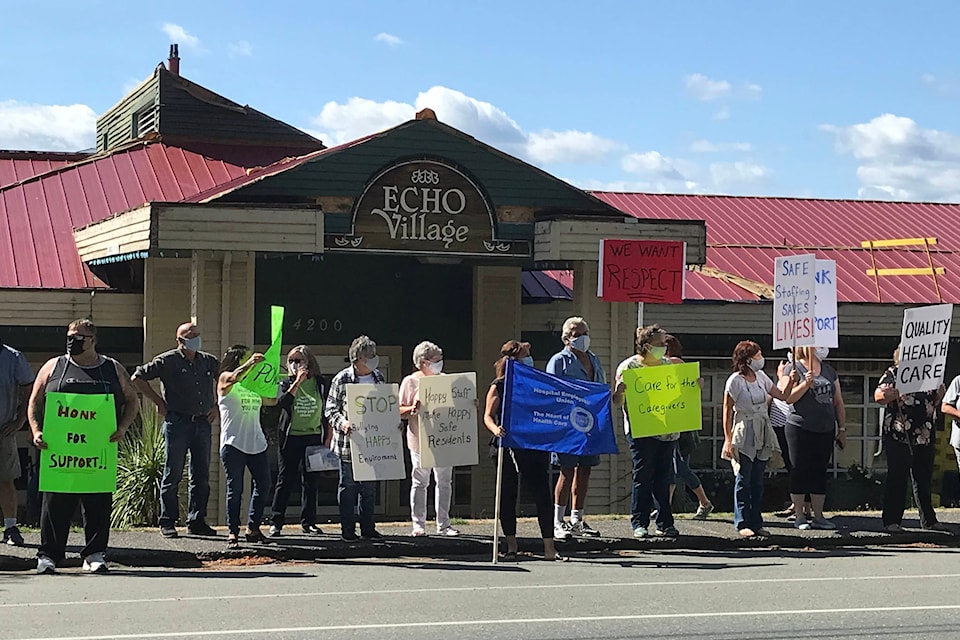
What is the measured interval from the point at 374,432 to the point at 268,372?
1.04 meters

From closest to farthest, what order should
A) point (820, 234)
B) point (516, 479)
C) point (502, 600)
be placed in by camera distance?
point (502, 600) < point (516, 479) < point (820, 234)

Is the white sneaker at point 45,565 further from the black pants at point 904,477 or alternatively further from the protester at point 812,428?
the black pants at point 904,477

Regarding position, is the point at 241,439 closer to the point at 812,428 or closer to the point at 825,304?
the point at 812,428

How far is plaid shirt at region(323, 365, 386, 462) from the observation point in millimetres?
12930

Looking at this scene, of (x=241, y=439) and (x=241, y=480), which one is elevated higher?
(x=241, y=439)

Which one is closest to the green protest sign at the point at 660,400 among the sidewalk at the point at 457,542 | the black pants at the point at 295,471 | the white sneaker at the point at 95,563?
the sidewalk at the point at 457,542

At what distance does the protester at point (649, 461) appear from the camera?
13672 mm

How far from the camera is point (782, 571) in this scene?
11812 millimetres

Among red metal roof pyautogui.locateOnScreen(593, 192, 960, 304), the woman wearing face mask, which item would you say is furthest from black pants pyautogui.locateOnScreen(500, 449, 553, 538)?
red metal roof pyautogui.locateOnScreen(593, 192, 960, 304)

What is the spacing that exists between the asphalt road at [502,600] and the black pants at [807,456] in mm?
1765

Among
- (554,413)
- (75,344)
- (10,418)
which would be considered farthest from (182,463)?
(554,413)

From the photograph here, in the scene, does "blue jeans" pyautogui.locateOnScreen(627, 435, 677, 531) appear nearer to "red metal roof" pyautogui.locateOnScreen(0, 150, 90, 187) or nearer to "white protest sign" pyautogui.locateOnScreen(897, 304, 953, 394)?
"white protest sign" pyautogui.locateOnScreen(897, 304, 953, 394)

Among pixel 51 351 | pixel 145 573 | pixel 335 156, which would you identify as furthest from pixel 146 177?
pixel 145 573

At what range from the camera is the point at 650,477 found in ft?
45.0
